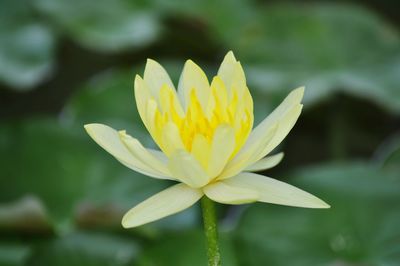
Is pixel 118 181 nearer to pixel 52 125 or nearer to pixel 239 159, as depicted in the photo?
pixel 52 125

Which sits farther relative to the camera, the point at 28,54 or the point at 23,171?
the point at 28,54

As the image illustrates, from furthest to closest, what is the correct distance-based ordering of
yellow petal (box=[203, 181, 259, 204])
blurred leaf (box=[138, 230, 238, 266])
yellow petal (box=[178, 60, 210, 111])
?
blurred leaf (box=[138, 230, 238, 266]) → yellow petal (box=[178, 60, 210, 111]) → yellow petal (box=[203, 181, 259, 204])

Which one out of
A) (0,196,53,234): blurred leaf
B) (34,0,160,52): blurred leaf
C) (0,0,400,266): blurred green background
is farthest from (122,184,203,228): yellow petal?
(34,0,160,52): blurred leaf

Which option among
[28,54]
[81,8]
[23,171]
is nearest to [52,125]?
[23,171]

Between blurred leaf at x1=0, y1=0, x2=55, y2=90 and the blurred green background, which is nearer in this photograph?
the blurred green background

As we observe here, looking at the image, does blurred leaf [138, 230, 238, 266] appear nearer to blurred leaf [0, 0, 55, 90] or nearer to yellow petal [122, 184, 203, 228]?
yellow petal [122, 184, 203, 228]

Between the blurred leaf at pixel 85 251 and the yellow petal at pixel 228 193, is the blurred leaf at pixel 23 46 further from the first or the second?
the yellow petal at pixel 228 193

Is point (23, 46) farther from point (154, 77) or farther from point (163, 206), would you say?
point (163, 206)

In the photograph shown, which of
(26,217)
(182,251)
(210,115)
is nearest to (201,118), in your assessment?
(210,115)
